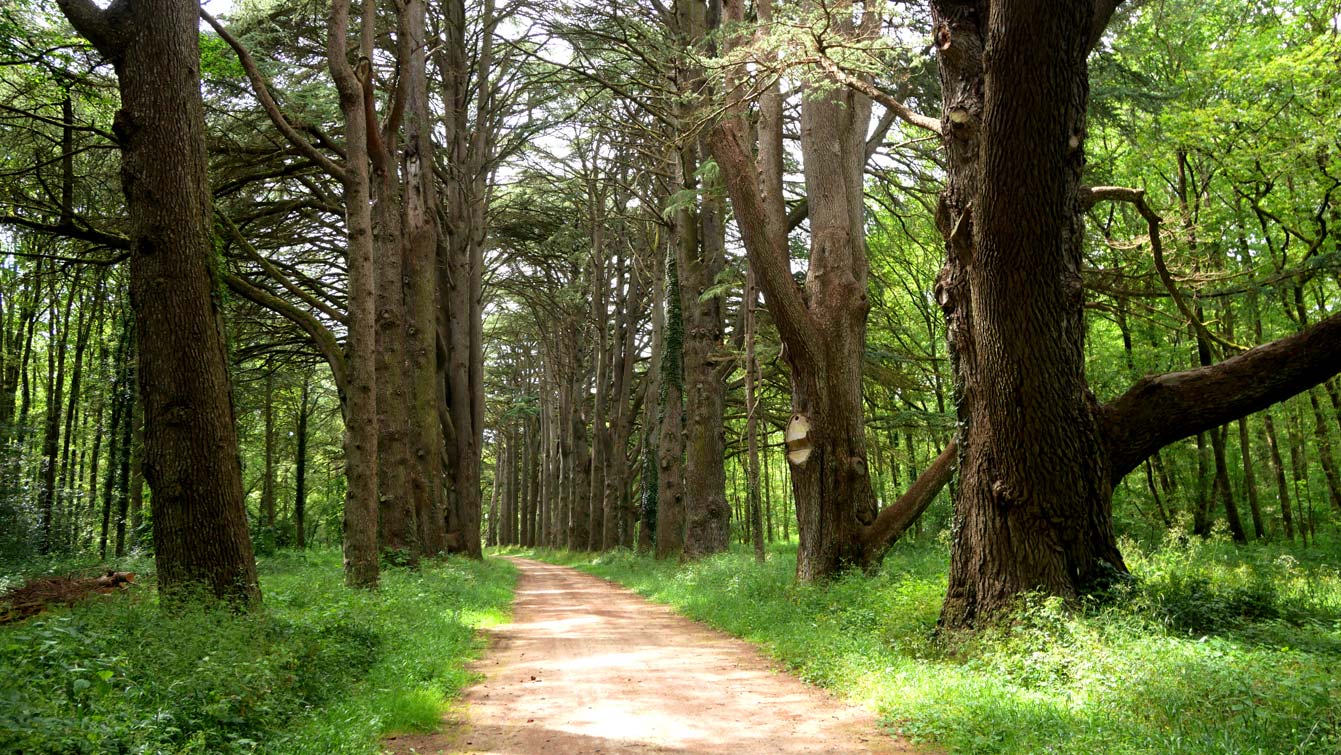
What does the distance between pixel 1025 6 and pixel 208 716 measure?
7.01 meters

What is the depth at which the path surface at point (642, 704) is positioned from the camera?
494 centimetres

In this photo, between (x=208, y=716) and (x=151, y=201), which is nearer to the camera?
(x=208, y=716)

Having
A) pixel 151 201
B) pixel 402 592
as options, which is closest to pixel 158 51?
pixel 151 201

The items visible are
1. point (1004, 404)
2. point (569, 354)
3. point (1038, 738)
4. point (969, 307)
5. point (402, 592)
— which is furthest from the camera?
point (569, 354)

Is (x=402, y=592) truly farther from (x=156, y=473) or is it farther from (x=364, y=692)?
(x=364, y=692)

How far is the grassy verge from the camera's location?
405 cm

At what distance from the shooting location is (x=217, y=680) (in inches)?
186

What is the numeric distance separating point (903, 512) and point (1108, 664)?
199 inches

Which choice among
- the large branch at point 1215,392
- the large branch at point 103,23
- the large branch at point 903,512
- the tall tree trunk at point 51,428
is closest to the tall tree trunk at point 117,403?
the tall tree trunk at point 51,428

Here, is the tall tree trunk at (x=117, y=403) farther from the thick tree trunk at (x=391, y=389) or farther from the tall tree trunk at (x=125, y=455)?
the thick tree trunk at (x=391, y=389)

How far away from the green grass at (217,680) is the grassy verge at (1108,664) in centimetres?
335

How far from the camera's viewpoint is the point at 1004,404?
6.35 m

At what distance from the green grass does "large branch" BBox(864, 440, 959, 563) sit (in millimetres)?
4967

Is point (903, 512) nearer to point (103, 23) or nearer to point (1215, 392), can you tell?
point (1215, 392)
